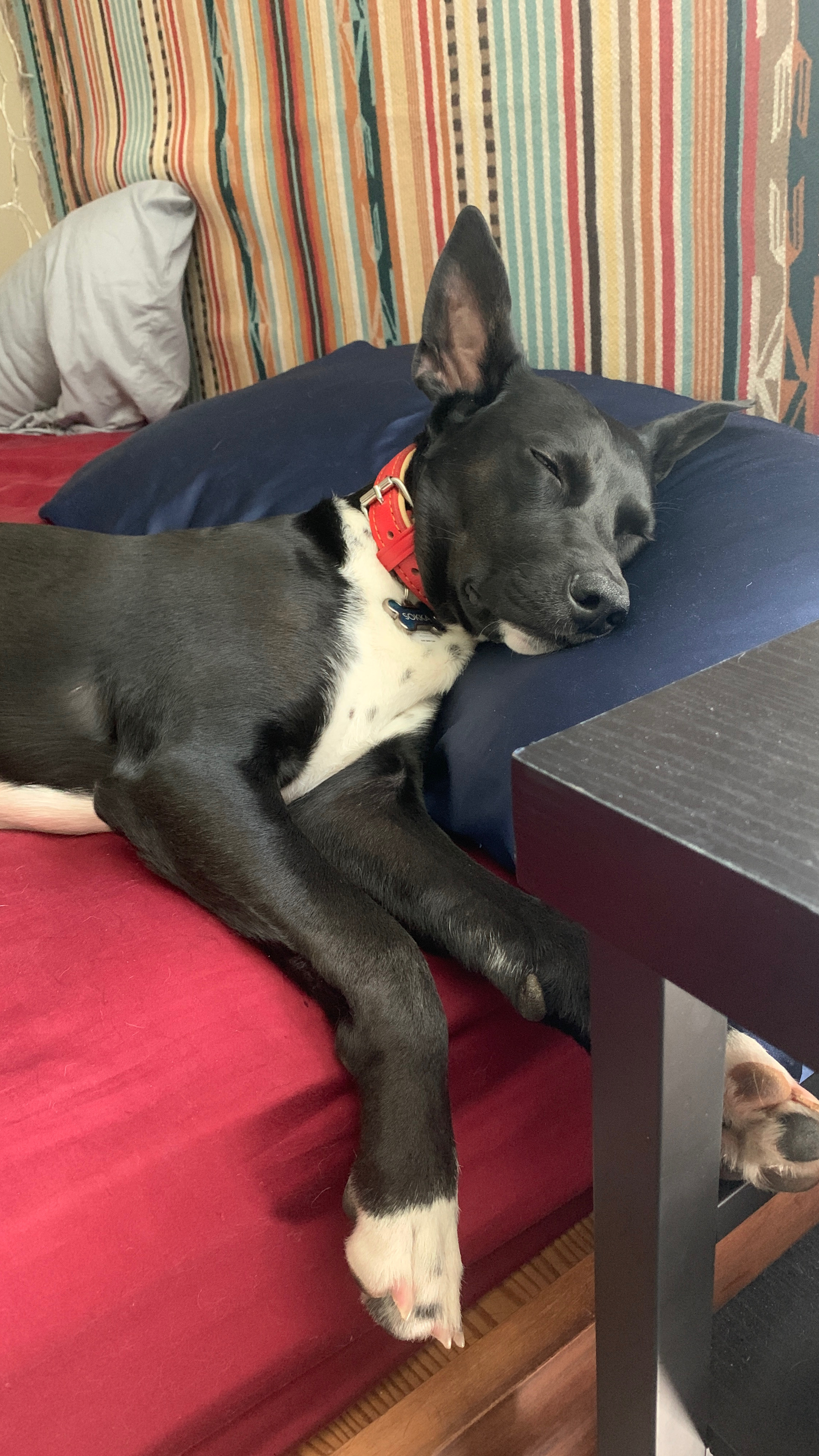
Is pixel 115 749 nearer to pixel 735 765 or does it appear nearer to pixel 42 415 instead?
pixel 735 765

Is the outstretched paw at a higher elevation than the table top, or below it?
below

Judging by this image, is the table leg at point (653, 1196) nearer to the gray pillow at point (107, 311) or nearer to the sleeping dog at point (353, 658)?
the sleeping dog at point (353, 658)

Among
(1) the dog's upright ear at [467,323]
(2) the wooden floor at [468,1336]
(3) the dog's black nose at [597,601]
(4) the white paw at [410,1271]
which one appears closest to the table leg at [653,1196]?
(4) the white paw at [410,1271]

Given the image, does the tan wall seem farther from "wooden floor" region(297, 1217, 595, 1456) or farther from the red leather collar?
"wooden floor" region(297, 1217, 595, 1456)

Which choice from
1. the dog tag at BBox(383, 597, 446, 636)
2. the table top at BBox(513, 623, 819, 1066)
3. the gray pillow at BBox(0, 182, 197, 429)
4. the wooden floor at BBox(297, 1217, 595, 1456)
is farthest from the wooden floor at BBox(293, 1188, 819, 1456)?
the gray pillow at BBox(0, 182, 197, 429)

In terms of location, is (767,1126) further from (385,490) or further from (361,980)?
(385,490)

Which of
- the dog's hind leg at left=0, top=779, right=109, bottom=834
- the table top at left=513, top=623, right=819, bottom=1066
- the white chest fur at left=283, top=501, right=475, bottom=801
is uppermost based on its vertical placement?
the table top at left=513, top=623, right=819, bottom=1066

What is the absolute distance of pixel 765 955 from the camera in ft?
1.38

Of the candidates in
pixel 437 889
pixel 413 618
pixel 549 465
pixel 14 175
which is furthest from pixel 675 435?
pixel 14 175

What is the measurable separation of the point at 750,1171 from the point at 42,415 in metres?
2.90

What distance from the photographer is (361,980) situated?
0.96m

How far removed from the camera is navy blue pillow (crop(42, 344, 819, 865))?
1075 mm

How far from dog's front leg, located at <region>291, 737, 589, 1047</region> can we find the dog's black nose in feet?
1.03

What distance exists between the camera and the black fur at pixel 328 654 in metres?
1.05
